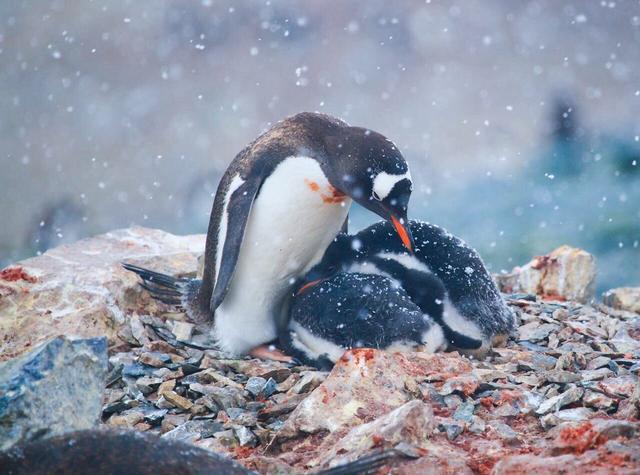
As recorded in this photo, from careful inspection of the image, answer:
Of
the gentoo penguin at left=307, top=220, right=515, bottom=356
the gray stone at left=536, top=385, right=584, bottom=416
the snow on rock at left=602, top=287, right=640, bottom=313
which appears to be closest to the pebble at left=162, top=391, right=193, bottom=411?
the gentoo penguin at left=307, top=220, right=515, bottom=356

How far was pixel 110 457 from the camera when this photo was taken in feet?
3.79

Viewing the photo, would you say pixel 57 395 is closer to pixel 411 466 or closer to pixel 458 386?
pixel 411 466

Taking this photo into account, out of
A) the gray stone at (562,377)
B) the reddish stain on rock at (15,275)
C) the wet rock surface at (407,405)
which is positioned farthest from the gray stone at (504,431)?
the reddish stain on rock at (15,275)

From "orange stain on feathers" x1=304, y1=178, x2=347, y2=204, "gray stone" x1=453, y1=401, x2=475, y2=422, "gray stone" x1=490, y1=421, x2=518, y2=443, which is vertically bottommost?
"gray stone" x1=490, y1=421, x2=518, y2=443

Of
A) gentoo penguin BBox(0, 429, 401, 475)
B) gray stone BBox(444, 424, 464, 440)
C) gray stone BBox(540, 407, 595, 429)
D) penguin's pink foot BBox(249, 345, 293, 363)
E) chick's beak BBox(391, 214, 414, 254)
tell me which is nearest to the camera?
gentoo penguin BBox(0, 429, 401, 475)

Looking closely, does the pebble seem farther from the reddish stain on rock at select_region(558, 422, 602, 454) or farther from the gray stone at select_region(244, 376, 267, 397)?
the reddish stain on rock at select_region(558, 422, 602, 454)

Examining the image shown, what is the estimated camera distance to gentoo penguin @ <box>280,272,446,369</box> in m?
2.84

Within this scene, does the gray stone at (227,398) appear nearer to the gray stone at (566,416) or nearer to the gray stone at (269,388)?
the gray stone at (269,388)

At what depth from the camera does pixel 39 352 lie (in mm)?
1485

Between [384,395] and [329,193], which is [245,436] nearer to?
[384,395]

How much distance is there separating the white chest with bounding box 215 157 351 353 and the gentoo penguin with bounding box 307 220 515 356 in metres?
0.13

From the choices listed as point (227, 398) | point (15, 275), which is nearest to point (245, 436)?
point (227, 398)

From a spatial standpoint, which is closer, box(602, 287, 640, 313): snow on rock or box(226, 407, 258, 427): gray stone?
box(226, 407, 258, 427): gray stone

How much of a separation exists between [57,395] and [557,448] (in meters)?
1.01
